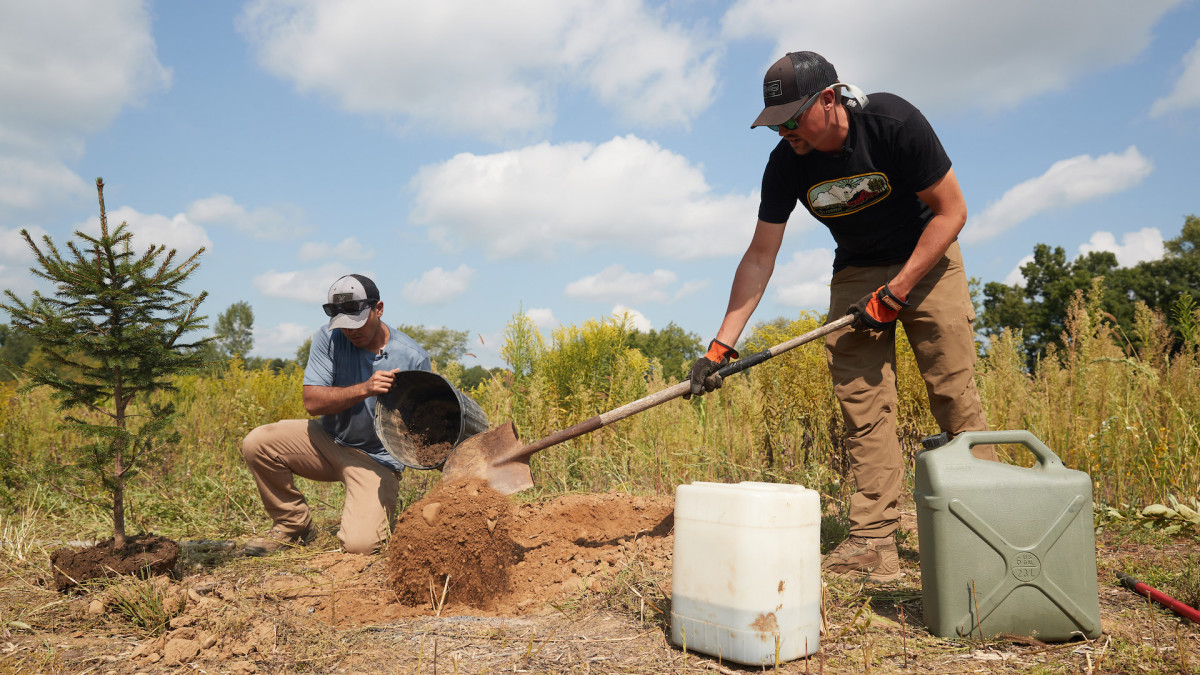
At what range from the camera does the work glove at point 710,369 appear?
3.03 metres

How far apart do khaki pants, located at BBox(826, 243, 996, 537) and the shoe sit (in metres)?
3.16

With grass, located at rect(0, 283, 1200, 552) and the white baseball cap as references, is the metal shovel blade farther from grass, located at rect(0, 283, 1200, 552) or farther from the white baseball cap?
grass, located at rect(0, 283, 1200, 552)

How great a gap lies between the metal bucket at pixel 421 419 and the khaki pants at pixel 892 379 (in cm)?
198

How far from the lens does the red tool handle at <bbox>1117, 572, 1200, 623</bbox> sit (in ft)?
7.36

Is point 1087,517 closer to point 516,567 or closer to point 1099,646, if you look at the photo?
point 1099,646

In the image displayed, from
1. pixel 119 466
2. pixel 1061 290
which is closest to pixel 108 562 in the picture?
pixel 119 466

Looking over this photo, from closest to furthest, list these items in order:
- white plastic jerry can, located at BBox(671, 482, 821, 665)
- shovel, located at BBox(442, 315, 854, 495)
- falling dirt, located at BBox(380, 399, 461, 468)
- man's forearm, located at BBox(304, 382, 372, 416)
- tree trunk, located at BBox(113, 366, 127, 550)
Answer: white plastic jerry can, located at BBox(671, 482, 821, 665)
shovel, located at BBox(442, 315, 854, 495)
tree trunk, located at BBox(113, 366, 127, 550)
man's forearm, located at BBox(304, 382, 372, 416)
falling dirt, located at BBox(380, 399, 461, 468)

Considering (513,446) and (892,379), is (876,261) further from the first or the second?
(513,446)

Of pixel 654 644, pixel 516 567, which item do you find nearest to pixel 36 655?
pixel 516 567

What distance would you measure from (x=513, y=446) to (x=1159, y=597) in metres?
2.70

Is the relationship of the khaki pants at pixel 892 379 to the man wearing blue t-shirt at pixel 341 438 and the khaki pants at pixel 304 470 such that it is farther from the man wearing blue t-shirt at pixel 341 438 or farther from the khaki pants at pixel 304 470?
the khaki pants at pixel 304 470

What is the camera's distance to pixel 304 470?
4.14m

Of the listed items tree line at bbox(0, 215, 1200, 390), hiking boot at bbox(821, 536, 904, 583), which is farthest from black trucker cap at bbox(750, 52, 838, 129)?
tree line at bbox(0, 215, 1200, 390)

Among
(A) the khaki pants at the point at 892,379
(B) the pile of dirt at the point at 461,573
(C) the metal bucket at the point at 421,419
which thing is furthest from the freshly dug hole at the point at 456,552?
(A) the khaki pants at the point at 892,379
